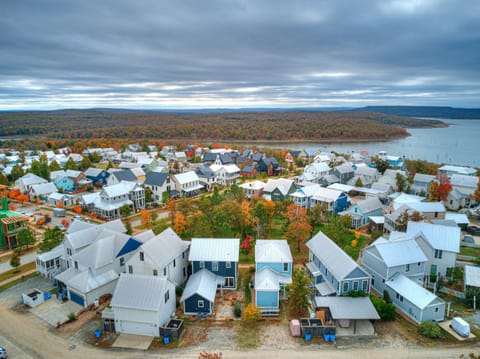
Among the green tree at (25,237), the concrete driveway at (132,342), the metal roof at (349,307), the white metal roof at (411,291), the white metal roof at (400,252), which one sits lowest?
the concrete driveway at (132,342)

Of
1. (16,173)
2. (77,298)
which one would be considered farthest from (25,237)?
(16,173)

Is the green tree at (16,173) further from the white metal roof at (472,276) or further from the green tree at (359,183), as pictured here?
the white metal roof at (472,276)

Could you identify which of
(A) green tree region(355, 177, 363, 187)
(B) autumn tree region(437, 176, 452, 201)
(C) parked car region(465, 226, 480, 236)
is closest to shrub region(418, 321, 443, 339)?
(C) parked car region(465, 226, 480, 236)

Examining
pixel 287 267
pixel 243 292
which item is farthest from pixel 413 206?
pixel 243 292

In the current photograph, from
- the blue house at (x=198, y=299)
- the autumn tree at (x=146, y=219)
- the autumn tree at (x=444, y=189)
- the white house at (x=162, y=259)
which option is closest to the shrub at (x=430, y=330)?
the blue house at (x=198, y=299)

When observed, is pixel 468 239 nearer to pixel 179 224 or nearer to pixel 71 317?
pixel 179 224

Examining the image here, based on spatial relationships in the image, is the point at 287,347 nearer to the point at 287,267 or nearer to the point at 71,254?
the point at 287,267
